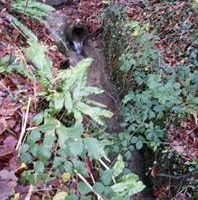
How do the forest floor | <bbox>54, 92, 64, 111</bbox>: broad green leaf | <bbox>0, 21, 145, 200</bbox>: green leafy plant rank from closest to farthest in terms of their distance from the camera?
<bbox>0, 21, 145, 200</bbox>: green leafy plant → the forest floor → <bbox>54, 92, 64, 111</bbox>: broad green leaf

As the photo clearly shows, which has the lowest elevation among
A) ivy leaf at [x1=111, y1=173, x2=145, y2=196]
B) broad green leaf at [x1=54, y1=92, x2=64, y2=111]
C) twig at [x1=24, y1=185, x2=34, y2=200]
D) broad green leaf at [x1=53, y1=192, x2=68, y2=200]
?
ivy leaf at [x1=111, y1=173, x2=145, y2=196]

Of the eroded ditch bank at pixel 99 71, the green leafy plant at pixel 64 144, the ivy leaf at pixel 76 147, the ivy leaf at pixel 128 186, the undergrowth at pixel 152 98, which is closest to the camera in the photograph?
the ivy leaf at pixel 76 147

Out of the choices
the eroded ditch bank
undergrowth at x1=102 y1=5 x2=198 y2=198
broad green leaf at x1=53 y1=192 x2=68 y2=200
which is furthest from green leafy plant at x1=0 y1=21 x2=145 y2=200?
the eroded ditch bank

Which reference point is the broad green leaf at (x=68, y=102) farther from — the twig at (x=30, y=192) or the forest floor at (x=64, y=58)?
the twig at (x=30, y=192)

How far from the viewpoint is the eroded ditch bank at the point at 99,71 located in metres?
4.88

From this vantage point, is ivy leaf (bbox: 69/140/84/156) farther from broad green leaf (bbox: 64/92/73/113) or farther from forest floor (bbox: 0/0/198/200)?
broad green leaf (bbox: 64/92/73/113)

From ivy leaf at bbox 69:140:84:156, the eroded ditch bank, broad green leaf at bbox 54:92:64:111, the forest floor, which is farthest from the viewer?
the eroded ditch bank

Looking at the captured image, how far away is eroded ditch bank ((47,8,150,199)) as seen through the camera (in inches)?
192

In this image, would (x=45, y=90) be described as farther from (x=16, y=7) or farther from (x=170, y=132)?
(x=16, y=7)

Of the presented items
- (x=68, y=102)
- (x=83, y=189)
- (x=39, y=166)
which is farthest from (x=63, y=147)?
(x=68, y=102)

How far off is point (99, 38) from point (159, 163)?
4141 millimetres

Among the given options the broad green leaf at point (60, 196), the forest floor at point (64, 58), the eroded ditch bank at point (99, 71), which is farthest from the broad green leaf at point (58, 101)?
the eroded ditch bank at point (99, 71)

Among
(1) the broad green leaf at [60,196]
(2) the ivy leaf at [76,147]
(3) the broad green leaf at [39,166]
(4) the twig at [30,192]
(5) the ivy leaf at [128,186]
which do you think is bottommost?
→ (5) the ivy leaf at [128,186]

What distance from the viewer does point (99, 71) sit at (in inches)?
263
